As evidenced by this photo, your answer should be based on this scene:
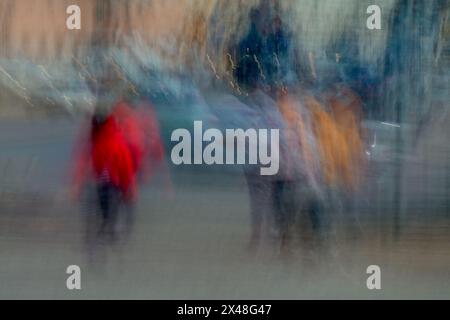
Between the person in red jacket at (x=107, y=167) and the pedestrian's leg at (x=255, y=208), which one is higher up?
the person in red jacket at (x=107, y=167)

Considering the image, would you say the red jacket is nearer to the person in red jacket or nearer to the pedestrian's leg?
the person in red jacket

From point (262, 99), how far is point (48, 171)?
103 centimetres

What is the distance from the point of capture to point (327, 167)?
16.0 ft

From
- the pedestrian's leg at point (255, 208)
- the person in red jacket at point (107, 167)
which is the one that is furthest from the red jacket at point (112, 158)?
the pedestrian's leg at point (255, 208)

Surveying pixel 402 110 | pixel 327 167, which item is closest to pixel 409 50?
pixel 402 110

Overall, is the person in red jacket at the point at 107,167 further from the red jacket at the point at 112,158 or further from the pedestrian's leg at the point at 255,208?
the pedestrian's leg at the point at 255,208

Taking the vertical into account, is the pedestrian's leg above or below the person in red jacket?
below

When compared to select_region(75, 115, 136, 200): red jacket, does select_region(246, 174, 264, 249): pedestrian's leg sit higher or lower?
lower

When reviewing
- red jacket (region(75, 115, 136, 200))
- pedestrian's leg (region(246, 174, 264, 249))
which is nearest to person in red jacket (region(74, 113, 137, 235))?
red jacket (region(75, 115, 136, 200))

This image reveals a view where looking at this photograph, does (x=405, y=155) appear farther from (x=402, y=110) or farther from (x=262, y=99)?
(x=262, y=99)

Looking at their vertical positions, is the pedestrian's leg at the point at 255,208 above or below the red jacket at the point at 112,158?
below

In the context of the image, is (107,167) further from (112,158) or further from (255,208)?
(255,208)

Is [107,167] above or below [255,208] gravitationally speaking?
above

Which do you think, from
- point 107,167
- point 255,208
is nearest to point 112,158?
point 107,167
